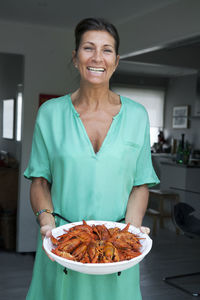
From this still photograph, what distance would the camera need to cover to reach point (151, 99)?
4.73 metres

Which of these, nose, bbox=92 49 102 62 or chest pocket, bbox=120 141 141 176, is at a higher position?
nose, bbox=92 49 102 62

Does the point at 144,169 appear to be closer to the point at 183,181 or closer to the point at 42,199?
the point at 42,199

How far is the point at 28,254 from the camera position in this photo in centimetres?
516

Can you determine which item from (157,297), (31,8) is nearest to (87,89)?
(157,297)

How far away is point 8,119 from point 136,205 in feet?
18.1

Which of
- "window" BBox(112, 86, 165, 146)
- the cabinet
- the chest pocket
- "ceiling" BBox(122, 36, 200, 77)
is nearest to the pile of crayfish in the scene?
the chest pocket

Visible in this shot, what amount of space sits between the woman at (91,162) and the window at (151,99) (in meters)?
3.09

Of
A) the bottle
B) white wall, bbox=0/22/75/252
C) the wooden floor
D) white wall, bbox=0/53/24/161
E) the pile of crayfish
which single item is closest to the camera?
the pile of crayfish

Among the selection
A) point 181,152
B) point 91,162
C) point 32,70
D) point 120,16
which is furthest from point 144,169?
point 32,70

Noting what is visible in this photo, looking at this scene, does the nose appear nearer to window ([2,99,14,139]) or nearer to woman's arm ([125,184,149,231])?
woman's arm ([125,184,149,231])

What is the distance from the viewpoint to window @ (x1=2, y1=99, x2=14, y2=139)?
6.59m

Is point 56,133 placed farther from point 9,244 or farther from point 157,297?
point 9,244

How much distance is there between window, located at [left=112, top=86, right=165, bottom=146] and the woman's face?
3.22 m

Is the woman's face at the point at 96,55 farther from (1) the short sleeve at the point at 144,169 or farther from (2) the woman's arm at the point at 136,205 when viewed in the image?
(2) the woman's arm at the point at 136,205
